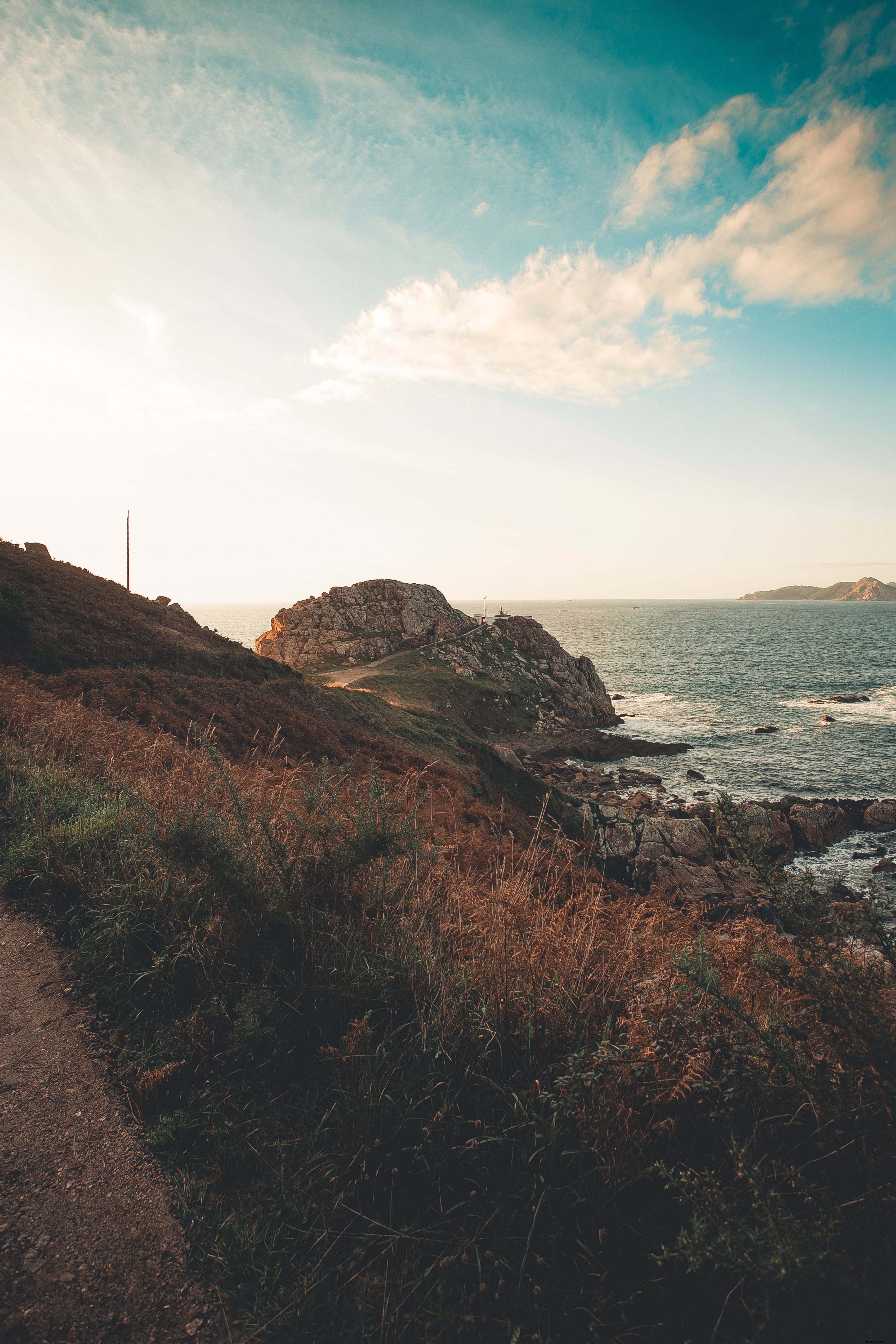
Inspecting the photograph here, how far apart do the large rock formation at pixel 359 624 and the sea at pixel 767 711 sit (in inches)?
952

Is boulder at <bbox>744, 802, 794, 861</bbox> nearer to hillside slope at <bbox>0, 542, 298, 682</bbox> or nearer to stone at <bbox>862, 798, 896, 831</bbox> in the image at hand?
stone at <bbox>862, 798, 896, 831</bbox>

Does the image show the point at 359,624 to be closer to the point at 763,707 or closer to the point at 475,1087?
the point at 763,707

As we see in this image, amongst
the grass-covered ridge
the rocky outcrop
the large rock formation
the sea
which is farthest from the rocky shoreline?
the large rock formation

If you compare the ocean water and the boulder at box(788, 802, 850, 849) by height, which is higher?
the ocean water

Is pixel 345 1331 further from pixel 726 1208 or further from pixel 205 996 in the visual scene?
pixel 205 996

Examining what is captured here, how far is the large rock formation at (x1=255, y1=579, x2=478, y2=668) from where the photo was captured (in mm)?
56812

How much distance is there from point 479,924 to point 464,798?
1358cm

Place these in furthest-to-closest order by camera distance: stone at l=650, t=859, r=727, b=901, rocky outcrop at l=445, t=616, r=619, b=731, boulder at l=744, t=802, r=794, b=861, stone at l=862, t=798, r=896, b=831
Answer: rocky outcrop at l=445, t=616, r=619, b=731 < stone at l=862, t=798, r=896, b=831 < boulder at l=744, t=802, r=794, b=861 < stone at l=650, t=859, r=727, b=901

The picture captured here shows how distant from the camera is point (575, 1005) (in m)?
3.54

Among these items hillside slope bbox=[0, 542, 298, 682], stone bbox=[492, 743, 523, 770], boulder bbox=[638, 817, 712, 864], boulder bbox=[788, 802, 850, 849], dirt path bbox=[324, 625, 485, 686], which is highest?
hillside slope bbox=[0, 542, 298, 682]

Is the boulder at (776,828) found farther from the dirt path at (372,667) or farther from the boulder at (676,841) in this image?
the dirt path at (372,667)

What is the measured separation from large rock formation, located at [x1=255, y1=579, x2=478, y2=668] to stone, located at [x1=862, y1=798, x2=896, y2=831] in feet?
138

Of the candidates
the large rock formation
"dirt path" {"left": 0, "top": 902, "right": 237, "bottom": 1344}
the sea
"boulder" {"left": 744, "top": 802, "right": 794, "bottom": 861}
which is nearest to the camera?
"dirt path" {"left": 0, "top": 902, "right": 237, "bottom": 1344}

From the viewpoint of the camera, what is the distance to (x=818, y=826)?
25953mm
